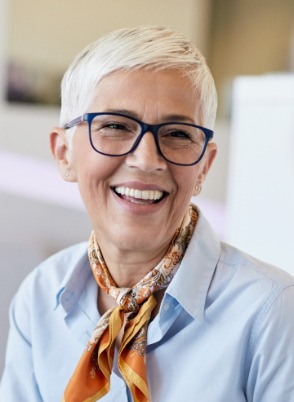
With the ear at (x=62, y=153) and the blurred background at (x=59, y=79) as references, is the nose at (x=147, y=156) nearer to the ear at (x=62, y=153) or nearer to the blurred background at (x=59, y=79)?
the ear at (x=62, y=153)

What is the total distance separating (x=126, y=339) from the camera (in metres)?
1.23

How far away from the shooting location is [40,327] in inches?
55.4

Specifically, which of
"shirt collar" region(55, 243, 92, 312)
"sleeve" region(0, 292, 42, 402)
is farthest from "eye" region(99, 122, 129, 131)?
"sleeve" region(0, 292, 42, 402)

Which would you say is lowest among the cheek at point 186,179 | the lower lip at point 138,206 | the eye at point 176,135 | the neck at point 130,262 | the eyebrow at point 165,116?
the neck at point 130,262

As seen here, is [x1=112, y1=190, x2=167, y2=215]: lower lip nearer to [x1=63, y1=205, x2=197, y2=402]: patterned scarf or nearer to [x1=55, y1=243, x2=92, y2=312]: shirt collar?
[x1=63, y1=205, x2=197, y2=402]: patterned scarf

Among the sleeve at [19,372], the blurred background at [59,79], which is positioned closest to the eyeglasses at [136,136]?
the sleeve at [19,372]

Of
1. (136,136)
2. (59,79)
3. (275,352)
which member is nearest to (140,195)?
(136,136)

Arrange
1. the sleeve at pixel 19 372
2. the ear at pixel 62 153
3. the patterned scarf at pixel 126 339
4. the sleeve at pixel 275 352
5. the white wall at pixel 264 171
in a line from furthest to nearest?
the white wall at pixel 264 171, the sleeve at pixel 19 372, the ear at pixel 62 153, the patterned scarf at pixel 126 339, the sleeve at pixel 275 352

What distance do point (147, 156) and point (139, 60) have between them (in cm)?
17

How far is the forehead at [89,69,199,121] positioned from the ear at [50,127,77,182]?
17 centimetres

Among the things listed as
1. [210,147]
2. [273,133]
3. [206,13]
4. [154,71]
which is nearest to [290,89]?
[273,133]

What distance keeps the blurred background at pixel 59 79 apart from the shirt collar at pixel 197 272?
929mm

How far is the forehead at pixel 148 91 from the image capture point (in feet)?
3.76

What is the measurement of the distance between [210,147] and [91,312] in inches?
16.3
